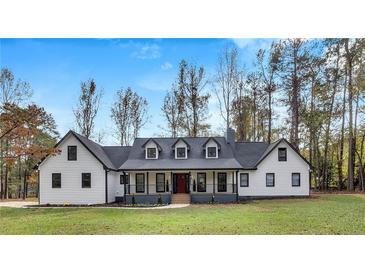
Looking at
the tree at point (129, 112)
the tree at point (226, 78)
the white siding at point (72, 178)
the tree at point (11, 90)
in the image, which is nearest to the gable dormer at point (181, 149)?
the white siding at point (72, 178)

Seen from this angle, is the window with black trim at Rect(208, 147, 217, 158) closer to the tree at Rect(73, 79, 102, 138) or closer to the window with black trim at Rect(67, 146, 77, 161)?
the window with black trim at Rect(67, 146, 77, 161)

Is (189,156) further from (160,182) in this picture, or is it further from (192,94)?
(192,94)

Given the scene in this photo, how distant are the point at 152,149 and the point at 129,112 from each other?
6.31m

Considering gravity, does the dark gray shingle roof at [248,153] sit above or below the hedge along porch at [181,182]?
above

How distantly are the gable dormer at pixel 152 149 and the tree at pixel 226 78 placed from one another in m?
6.46

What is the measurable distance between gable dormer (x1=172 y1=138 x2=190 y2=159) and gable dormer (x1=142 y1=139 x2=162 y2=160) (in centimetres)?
71

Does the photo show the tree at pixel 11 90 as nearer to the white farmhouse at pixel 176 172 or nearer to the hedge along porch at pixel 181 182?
the white farmhouse at pixel 176 172

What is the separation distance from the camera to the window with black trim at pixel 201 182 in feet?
51.5

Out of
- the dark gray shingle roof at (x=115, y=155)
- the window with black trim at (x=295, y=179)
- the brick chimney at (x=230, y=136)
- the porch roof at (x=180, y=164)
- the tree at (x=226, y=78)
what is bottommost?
the window with black trim at (x=295, y=179)
